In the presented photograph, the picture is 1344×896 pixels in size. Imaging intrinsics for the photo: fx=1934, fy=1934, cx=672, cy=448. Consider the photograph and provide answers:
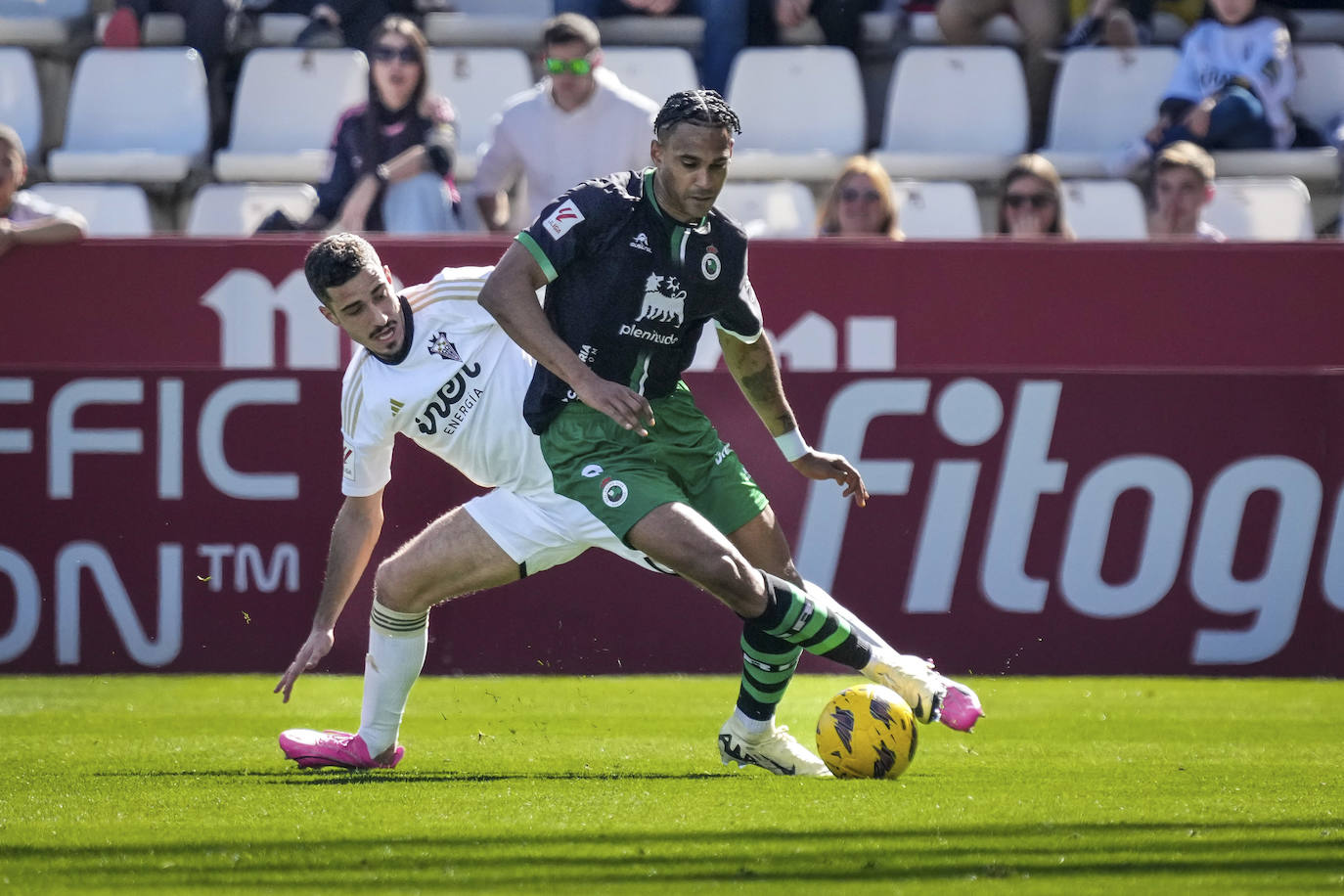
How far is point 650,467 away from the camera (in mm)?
5566

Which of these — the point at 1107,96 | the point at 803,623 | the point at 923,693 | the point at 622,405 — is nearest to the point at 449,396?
the point at 622,405

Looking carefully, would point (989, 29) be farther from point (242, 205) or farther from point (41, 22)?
point (41, 22)

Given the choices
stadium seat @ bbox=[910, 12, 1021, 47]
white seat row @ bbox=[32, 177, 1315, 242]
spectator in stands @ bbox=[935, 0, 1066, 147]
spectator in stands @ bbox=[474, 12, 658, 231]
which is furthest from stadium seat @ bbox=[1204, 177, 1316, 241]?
spectator in stands @ bbox=[474, 12, 658, 231]

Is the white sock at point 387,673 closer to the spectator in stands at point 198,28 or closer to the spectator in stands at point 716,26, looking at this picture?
the spectator in stands at point 716,26

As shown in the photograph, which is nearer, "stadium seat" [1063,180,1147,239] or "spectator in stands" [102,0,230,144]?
"stadium seat" [1063,180,1147,239]

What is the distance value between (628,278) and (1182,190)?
16.2 ft

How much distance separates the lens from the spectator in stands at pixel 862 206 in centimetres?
916

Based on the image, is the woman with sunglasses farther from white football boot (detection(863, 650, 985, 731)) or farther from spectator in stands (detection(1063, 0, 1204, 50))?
white football boot (detection(863, 650, 985, 731))

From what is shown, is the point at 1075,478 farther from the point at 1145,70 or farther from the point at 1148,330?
the point at 1145,70

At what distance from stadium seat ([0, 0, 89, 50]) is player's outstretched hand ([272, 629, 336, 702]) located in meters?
7.12

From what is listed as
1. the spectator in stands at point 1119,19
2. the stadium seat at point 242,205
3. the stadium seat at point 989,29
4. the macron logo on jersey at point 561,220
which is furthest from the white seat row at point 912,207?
the macron logo on jersey at point 561,220

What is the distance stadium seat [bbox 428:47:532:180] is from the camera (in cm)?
1111

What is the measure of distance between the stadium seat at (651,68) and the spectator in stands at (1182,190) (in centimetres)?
275

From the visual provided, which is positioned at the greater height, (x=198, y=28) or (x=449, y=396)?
(x=198, y=28)
